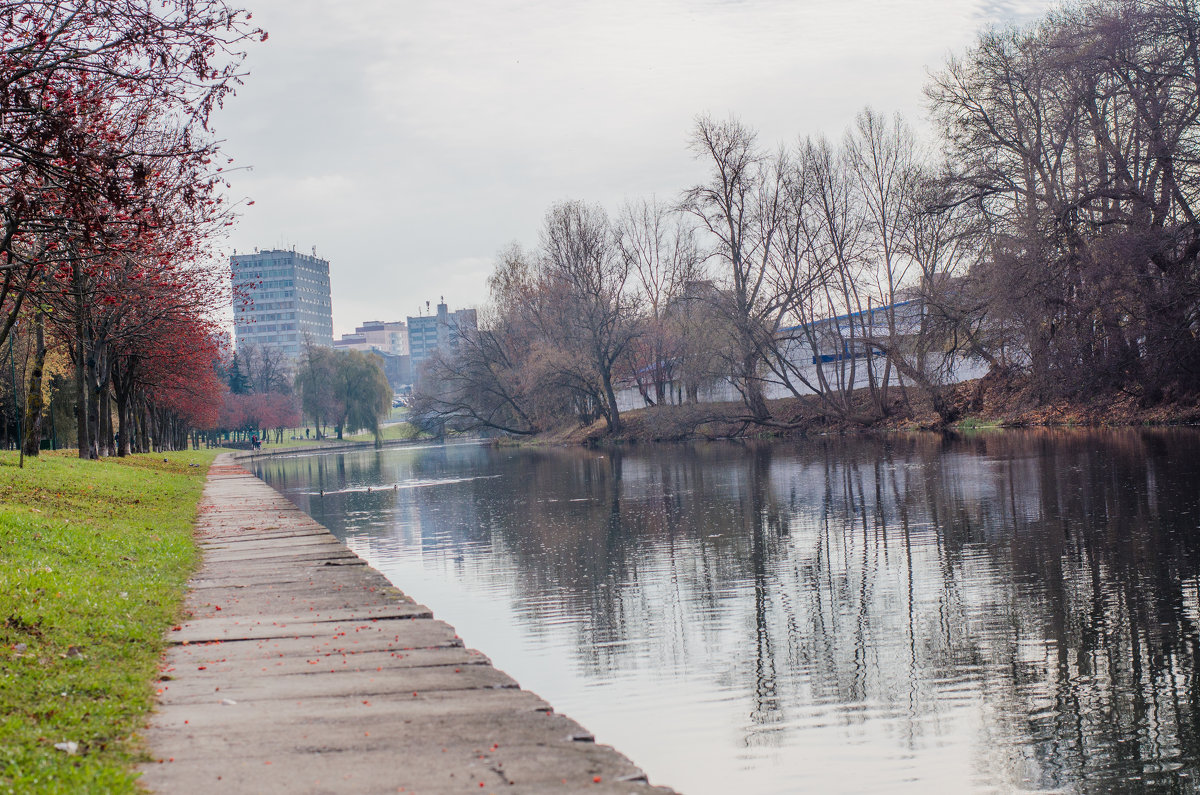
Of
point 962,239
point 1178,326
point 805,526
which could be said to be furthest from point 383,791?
point 962,239

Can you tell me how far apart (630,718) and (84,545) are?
7010 millimetres

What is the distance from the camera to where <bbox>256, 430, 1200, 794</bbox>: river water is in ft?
20.7

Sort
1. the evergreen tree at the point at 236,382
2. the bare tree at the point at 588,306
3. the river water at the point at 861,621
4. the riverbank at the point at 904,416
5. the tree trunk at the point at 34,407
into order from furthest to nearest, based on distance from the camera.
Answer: the evergreen tree at the point at 236,382
the bare tree at the point at 588,306
the riverbank at the point at 904,416
the tree trunk at the point at 34,407
the river water at the point at 861,621

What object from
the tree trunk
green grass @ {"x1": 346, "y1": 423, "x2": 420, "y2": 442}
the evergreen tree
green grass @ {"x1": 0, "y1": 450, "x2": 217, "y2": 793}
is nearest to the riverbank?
green grass @ {"x1": 346, "y1": 423, "x2": 420, "y2": 442}

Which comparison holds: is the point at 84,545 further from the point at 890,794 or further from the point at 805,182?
the point at 805,182

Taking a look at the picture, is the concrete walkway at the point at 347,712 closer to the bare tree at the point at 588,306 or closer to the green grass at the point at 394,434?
the bare tree at the point at 588,306

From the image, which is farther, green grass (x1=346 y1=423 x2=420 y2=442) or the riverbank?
green grass (x1=346 y1=423 x2=420 y2=442)

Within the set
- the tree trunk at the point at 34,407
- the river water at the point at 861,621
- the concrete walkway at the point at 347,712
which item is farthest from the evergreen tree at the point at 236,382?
the concrete walkway at the point at 347,712

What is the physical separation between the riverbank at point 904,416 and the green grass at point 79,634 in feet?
95.6

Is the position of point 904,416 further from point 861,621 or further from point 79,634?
point 79,634

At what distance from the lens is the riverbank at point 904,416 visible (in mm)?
33438

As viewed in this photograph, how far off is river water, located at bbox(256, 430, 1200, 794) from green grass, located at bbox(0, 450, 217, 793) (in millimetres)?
2923

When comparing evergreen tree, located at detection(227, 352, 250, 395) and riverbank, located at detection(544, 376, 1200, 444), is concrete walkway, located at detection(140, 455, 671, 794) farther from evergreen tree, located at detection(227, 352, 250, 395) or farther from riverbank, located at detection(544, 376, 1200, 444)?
evergreen tree, located at detection(227, 352, 250, 395)

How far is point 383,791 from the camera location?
440 centimetres
